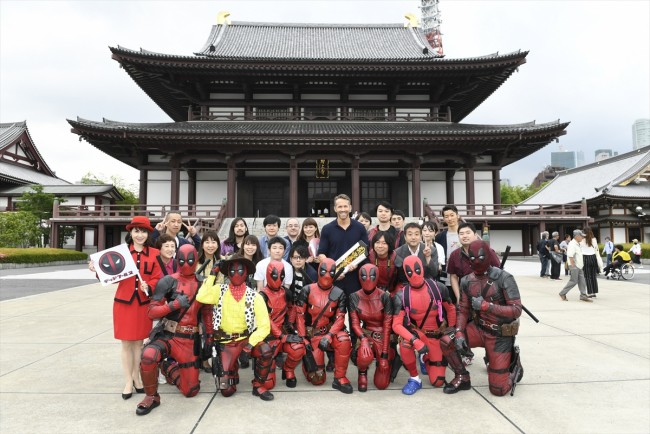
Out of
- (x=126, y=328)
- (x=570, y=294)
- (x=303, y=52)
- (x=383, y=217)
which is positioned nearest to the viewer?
(x=126, y=328)

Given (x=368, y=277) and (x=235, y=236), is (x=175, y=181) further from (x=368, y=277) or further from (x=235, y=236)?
(x=368, y=277)

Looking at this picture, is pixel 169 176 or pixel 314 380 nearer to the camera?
pixel 314 380

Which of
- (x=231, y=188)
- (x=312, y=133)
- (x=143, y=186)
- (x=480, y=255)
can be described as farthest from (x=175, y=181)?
(x=480, y=255)

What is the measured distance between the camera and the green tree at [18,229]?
20.0 m

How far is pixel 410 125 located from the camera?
738 inches

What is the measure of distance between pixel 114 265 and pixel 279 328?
161 cm

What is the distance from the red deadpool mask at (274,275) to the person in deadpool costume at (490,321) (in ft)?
5.52

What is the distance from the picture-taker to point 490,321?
3.34 meters

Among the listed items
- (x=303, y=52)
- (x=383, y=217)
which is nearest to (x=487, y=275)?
(x=383, y=217)

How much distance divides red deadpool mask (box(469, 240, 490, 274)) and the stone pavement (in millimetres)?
1201

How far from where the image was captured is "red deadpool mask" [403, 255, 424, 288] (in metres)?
3.46

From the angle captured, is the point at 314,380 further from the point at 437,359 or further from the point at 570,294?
the point at 570,294

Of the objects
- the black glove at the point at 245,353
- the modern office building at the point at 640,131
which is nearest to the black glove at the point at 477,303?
the black glove at the point at 245,353

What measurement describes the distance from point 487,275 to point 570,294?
7609 millimetres
